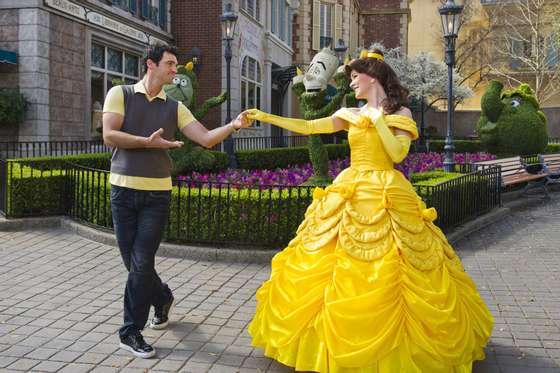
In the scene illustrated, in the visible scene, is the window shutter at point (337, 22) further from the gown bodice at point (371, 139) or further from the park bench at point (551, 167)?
the gown bodice at point (371, 139)

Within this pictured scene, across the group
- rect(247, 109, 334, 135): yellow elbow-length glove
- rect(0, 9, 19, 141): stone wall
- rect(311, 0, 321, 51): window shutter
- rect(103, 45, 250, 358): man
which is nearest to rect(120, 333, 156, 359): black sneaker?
rect(103, 45, 250, 358): man

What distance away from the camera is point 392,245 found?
3.70 meters

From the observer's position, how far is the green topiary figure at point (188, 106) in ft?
37.3

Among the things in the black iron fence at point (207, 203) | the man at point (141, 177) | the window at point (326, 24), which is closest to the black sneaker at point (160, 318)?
the man at point (141, 177)

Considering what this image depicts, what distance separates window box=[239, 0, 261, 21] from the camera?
72.1 ft

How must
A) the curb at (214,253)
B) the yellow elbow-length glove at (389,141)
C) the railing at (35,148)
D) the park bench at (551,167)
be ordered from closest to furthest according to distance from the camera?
1. the yellow elbow-length glove at (389,141)
2. the curb at (214,253)
3. the railing at (35,148)
4. the park bench at (551,167)

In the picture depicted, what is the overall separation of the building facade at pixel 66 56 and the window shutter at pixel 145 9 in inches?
19.9

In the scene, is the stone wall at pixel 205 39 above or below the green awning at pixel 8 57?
above

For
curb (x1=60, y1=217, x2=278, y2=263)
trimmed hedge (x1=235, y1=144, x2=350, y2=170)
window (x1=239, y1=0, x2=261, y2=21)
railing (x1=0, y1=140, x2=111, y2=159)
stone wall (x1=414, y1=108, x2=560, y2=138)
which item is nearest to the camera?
curb (x1=60, y1=217, x2=278, y2=263)

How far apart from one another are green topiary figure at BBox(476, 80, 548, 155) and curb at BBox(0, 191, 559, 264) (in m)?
5.22

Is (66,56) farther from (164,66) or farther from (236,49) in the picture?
(164,66)

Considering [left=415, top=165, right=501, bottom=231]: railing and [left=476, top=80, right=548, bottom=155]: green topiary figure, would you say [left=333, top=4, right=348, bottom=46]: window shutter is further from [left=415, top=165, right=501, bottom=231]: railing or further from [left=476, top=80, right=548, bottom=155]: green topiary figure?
[left=415, top=165, right=501, bottom=231]: railing

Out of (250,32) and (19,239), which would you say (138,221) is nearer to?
(19,239)

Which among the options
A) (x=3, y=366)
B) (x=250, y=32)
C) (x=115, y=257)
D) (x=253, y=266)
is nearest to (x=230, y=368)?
(x=3, y=366)
